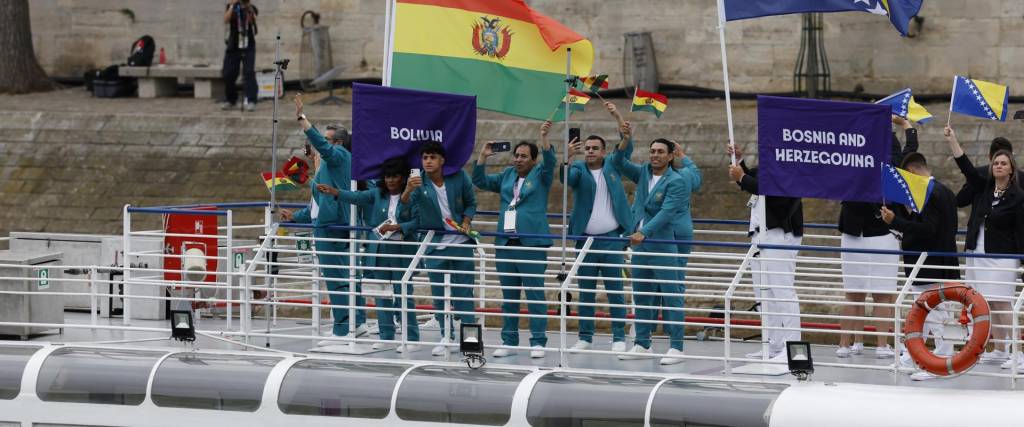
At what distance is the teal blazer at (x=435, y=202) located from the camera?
13.4m

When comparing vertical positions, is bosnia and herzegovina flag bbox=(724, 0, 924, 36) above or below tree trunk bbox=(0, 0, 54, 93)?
below

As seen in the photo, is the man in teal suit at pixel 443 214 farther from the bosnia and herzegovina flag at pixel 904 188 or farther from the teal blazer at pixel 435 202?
the bosnia and herzegovina flag at pixel 904 188

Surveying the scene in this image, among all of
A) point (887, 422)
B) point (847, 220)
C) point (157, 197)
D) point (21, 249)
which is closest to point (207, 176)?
point (157, 197)

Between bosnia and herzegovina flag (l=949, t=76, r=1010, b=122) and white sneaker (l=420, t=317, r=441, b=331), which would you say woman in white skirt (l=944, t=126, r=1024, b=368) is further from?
white sneaker (l=420, t=317, r=441, b=331)

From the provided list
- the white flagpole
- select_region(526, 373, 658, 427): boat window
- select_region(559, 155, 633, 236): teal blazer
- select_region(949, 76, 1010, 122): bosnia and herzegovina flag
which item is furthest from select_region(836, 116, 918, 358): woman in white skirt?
the white flagpole

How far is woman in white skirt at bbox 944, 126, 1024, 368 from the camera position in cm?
1276

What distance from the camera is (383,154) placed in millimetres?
13539

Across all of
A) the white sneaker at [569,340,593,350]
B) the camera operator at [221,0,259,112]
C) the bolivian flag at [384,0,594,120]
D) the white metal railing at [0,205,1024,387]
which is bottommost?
the white sneaker at [569,340,593,350]

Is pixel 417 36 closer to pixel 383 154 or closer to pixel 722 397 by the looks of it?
pixel 383 154

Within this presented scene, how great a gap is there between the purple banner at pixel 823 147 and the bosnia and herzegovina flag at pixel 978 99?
4.29 feet

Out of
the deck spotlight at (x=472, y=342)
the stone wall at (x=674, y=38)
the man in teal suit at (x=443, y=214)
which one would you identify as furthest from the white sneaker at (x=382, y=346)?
the stone wall at (x=674, y=38)

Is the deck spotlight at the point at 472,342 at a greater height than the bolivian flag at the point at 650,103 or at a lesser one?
lesser

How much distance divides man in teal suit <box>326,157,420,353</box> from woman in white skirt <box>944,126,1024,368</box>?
417 centimetres

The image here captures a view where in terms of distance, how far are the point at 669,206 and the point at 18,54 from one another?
67.0ft
